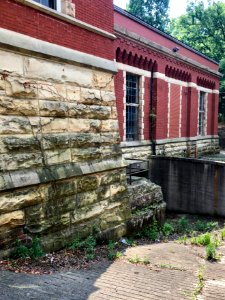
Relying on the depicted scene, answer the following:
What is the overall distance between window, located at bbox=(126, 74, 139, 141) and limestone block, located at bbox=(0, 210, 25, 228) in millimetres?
8929

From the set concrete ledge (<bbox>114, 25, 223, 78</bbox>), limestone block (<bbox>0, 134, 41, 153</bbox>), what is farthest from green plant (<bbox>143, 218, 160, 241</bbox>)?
concrete ledge (<bbox>114, 25, 223, 78</bbox>)

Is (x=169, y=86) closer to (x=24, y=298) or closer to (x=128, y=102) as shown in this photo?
(x=128, y=102)

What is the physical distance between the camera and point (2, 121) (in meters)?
5.16

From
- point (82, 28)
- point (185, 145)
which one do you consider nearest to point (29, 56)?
point (82, 28)

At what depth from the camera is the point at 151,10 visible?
38812 mm

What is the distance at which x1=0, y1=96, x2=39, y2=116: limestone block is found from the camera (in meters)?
5.21

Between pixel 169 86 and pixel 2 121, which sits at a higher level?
pixel 169 86

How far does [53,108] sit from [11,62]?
1132mm

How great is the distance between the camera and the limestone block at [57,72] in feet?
18.6

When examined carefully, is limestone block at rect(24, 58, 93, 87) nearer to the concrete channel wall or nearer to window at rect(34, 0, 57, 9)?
window at rect(34, 0, 57, 9)

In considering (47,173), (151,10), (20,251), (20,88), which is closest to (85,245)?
(20,251)

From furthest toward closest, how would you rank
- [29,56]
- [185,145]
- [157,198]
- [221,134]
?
[221,134] < [185,145] < [157,198] < [29,56]

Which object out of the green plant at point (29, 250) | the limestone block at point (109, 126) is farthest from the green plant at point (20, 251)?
the limestone block at point (109, 126)

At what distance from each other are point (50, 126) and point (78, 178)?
3.87 feet
